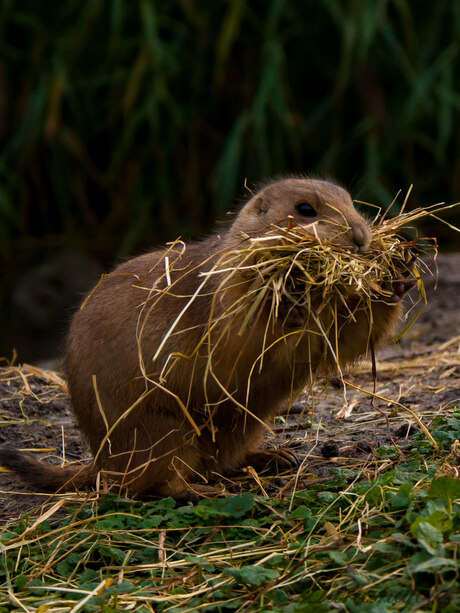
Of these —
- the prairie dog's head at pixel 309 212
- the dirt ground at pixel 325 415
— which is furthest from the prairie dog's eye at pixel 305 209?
the dirt ground at pixel 325 415

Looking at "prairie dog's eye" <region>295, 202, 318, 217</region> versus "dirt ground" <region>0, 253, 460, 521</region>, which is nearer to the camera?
"prairie dog's eye" <region>295, 202, 318, 217</region>

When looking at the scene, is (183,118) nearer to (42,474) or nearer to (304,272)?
(42,474)

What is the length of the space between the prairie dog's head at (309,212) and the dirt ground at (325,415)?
1.74 feet

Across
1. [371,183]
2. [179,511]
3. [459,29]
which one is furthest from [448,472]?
[459,29]

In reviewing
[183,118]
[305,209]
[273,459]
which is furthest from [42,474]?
[183,118]

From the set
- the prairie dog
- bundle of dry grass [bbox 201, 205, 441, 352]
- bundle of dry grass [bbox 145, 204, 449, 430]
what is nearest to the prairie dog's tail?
the prairie dog

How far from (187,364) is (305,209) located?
699mm

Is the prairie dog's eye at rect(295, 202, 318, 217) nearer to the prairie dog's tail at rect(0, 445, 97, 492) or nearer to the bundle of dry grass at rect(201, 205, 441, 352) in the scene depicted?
the bundle of dry grass at rect(201, 205, 441, 352)

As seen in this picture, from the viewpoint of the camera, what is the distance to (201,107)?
803 cm

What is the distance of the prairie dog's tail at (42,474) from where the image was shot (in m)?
3.29

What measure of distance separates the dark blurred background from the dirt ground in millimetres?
2679

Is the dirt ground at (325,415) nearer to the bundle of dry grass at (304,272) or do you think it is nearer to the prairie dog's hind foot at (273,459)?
the prairie dog's hind foot at (273,459)

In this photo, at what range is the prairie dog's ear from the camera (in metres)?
3.22

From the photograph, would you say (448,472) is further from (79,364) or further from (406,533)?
(79,364)
